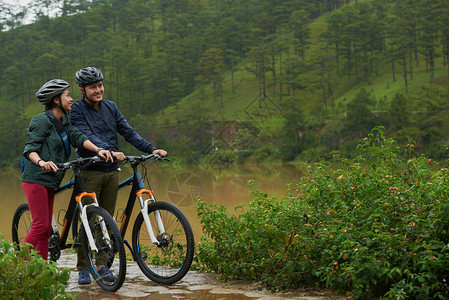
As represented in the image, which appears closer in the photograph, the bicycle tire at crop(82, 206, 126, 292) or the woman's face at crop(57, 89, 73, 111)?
the bicycle tire at crop(82, 206, 126, 292)

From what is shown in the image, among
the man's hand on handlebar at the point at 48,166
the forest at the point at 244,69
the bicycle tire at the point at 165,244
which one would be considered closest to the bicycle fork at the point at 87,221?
the bicycle tire at the point at 165,244

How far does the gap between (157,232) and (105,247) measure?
1.32 ft

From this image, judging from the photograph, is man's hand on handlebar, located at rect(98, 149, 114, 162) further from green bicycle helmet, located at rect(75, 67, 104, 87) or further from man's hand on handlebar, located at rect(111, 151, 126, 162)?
green bicycle helmet, located at rect(75, 67, 104, 87)

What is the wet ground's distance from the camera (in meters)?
3.69

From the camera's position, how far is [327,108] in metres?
63.8

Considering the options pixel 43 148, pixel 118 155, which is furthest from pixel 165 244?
pixel 43 148

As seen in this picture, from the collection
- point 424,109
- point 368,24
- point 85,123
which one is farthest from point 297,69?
point 85,123

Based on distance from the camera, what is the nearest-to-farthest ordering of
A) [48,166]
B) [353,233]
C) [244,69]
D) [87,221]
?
1. [353,233]
2. [48,166]
3. [87,221]
4. [244,69]

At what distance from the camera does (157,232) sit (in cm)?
409

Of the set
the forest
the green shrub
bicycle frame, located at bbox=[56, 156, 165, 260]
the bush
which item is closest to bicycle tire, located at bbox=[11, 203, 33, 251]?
bicycle frame, located at bbox=[56, 156, 165, 260]

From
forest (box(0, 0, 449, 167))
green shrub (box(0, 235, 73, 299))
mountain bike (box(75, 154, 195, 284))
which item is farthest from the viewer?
forest (box(0, 0, 449, 167))

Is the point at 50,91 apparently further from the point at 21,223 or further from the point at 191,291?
the point at 191,291

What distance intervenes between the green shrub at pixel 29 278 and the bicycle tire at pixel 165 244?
4.29 feet

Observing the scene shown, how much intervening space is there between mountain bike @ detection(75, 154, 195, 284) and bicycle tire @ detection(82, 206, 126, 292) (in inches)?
6.9
